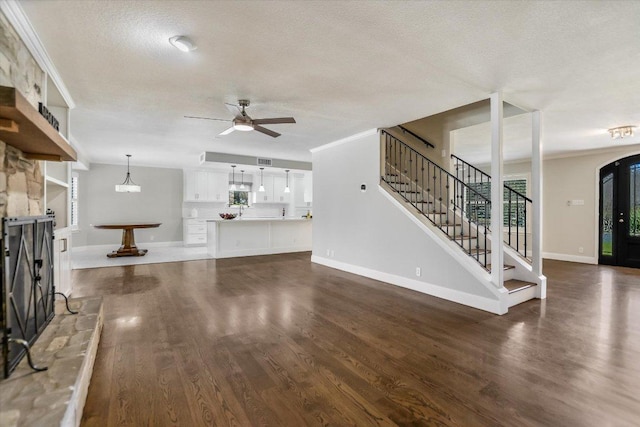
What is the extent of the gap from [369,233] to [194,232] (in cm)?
644

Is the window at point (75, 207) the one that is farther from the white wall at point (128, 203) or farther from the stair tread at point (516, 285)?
the stair tread at point (516, 285)

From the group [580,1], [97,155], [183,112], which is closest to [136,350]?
[183,112]

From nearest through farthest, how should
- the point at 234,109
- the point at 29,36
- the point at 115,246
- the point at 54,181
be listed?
the point at 29,36
the point at 54,181
the point at 234,109
the point at 115,246

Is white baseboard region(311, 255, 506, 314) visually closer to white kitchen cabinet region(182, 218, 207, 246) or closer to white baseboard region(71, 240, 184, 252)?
white kitchen cabinet region(182, 218, 207, 246)

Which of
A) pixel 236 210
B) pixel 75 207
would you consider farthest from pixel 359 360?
pixel 75 207

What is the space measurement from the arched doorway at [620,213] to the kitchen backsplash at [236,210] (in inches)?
325

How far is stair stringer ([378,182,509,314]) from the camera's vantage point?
11.8 feet

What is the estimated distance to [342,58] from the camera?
109 inches

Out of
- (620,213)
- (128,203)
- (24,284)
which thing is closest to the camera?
(24,284)

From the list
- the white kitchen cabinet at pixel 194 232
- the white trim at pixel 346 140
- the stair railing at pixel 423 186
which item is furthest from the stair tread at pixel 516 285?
the white kitchen cabinet at pixel 194 232

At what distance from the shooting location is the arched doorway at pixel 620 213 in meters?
6.43

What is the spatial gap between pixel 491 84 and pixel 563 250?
6.35 meters

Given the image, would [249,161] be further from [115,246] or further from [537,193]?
[537,193]

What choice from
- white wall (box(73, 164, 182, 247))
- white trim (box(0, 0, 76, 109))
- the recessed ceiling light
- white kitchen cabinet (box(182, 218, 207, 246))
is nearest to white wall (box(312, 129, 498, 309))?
the recessed ceiling light
